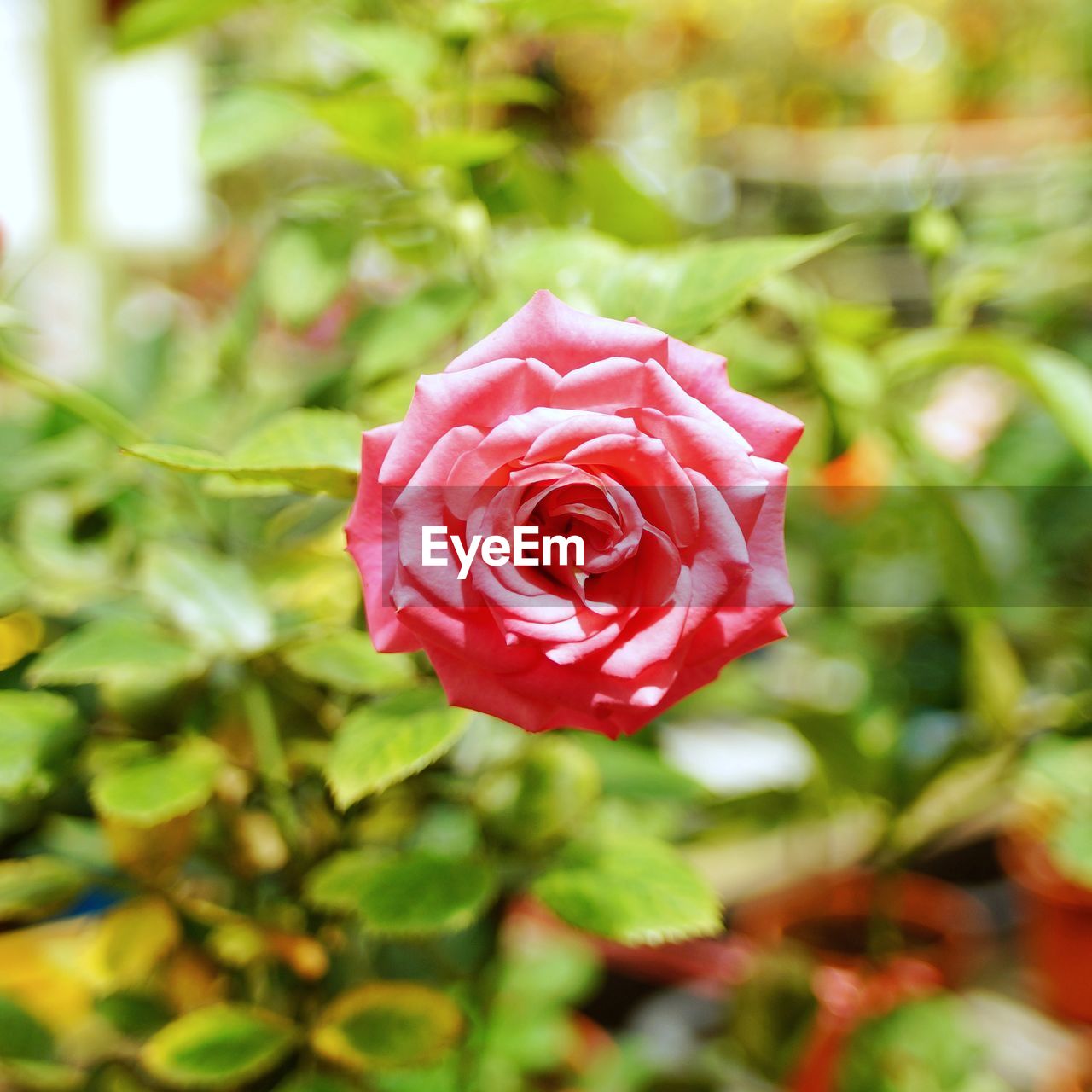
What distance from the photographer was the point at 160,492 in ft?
1.39

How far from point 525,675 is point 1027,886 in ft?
1.88

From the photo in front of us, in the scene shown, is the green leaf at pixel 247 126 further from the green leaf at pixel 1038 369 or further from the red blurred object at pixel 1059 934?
the red blurred object at pixel 1059 934

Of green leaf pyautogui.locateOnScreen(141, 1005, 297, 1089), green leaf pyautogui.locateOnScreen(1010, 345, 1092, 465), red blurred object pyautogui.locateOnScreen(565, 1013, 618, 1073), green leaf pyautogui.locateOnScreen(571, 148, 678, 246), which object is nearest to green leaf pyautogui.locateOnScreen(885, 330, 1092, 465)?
green leaf pyautogui.locateOnScreen(1010, 345, 1092, 465)

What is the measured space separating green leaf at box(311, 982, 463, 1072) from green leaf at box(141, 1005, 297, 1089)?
0.02 m

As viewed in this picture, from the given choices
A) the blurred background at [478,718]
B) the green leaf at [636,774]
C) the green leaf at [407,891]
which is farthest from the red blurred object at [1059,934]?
the green leaf at [407,891]

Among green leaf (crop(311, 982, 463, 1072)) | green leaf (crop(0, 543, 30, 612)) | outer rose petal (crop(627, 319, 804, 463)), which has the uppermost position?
outer rose petal (crop(627, 319, 804, 463))

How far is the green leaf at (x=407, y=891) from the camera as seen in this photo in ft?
0.99

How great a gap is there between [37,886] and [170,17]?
0.33 metres

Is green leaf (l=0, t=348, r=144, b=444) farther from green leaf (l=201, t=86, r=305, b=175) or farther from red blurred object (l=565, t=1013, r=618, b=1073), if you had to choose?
red blurred object (l=565, t=1013, r=618, b=1073)

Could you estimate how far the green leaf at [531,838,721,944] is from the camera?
0.95 ft

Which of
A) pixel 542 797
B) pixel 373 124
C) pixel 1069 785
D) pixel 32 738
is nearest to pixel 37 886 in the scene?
pixel 32 738

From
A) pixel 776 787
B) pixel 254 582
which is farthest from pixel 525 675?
pixel 776 787

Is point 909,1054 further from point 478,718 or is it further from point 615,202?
point 615,202

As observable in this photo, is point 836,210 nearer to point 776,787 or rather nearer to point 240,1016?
point 776,787
